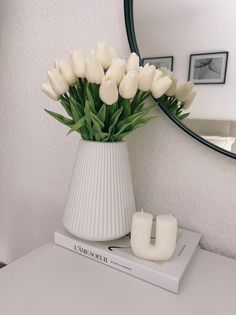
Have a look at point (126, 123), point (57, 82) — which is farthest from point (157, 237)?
point (57, 82)

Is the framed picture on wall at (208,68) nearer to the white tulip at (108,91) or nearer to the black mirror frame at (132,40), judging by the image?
the black mirror frame at (132,40)

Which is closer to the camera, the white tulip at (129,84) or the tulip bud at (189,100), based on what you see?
the white tulip at (129,84)

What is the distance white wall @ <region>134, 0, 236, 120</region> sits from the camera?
53 centimetres

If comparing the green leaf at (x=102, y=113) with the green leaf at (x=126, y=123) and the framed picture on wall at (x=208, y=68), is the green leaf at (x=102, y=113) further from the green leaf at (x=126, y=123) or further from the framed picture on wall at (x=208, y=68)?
→ the framed picture on wall at (x=208, y=68)

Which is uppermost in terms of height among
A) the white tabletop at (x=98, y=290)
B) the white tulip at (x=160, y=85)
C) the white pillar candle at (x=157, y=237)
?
the white tulip at (x=160, y=85)

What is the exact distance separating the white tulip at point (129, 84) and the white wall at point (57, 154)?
0.18 metres

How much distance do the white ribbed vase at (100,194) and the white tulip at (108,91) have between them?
0.09 m

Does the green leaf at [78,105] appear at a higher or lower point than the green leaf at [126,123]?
higher

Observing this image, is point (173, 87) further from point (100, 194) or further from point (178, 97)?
point (100, 194)

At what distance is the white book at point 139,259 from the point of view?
1.51ft

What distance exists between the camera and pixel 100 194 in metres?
0.51

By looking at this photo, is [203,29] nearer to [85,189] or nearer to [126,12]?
[126,12]

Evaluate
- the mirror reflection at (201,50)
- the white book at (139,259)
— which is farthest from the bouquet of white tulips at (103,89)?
the white book at (139,259)

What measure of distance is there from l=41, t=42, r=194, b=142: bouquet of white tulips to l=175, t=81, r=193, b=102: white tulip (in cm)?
9
